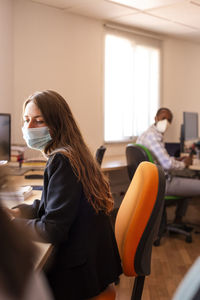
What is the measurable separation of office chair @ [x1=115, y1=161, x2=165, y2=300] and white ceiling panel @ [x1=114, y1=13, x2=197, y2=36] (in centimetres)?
329

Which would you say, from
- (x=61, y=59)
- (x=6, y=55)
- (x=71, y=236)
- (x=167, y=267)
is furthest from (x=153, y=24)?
(x=71, y=236)

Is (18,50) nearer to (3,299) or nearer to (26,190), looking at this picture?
(26,190)

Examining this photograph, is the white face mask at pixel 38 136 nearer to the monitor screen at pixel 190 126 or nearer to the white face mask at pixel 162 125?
the white face mask at pixel 162 125

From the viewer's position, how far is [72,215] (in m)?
1.33

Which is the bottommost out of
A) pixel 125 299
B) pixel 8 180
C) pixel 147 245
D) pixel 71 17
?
pixel 125 299

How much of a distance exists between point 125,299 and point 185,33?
12.5 ft

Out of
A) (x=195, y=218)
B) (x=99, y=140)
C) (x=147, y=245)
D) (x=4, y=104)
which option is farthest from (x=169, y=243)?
(x=147, y=245)

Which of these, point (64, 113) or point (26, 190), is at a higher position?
point (64, 113)

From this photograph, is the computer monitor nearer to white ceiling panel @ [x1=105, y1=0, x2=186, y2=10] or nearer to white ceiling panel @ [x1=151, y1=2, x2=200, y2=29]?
white ceiling panel @ [x1=151, y1=2, x2=200, y2=29]

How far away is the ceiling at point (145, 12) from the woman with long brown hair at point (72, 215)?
2688 mm

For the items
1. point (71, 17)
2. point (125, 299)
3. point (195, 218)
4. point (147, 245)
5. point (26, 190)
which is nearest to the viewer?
point (147, 245)

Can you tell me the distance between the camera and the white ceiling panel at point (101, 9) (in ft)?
12.9

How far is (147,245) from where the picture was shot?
4.86 feet

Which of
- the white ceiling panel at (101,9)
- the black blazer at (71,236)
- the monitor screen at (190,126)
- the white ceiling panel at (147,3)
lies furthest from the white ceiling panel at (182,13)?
the black blazer at (71,236)
